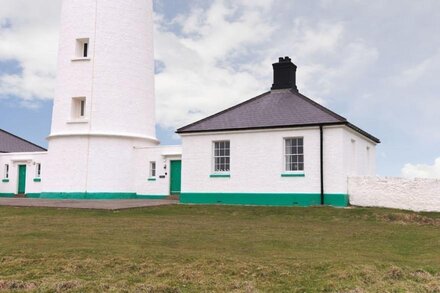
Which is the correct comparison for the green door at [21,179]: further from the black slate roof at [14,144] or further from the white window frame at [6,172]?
the black slate roof at [14,144]

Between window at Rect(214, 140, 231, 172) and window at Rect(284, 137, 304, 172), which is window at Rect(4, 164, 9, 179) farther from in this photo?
window at Rect(284, 137, 304, 172)

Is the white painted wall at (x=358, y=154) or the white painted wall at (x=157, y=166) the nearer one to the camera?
the white painted wall at (x=358, y=154)

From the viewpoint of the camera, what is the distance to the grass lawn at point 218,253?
7.27 meters

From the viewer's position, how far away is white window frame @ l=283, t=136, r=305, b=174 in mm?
21688

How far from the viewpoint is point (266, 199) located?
22.1 metres

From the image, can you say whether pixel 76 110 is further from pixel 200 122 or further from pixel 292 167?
pixel 292 167

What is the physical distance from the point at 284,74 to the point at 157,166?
→ 26.9ft

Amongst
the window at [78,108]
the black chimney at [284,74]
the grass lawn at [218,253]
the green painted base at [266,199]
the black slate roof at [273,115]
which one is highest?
the black chimney at [284,74]

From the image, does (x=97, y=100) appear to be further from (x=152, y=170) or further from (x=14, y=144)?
(x=14, y=144)

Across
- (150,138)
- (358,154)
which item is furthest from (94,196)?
(358,154)

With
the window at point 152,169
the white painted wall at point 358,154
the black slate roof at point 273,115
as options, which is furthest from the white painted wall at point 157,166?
the white painted wall at point 358,154

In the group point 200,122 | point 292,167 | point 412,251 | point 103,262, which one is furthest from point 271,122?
point 103,262

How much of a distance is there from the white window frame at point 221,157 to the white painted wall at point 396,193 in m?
5.60

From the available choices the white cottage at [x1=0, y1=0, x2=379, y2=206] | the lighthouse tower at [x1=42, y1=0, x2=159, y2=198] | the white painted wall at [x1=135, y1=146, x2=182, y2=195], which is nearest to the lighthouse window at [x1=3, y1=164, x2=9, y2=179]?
the white cottage at [x1=0, y1=0, x2=379, y2=206]
